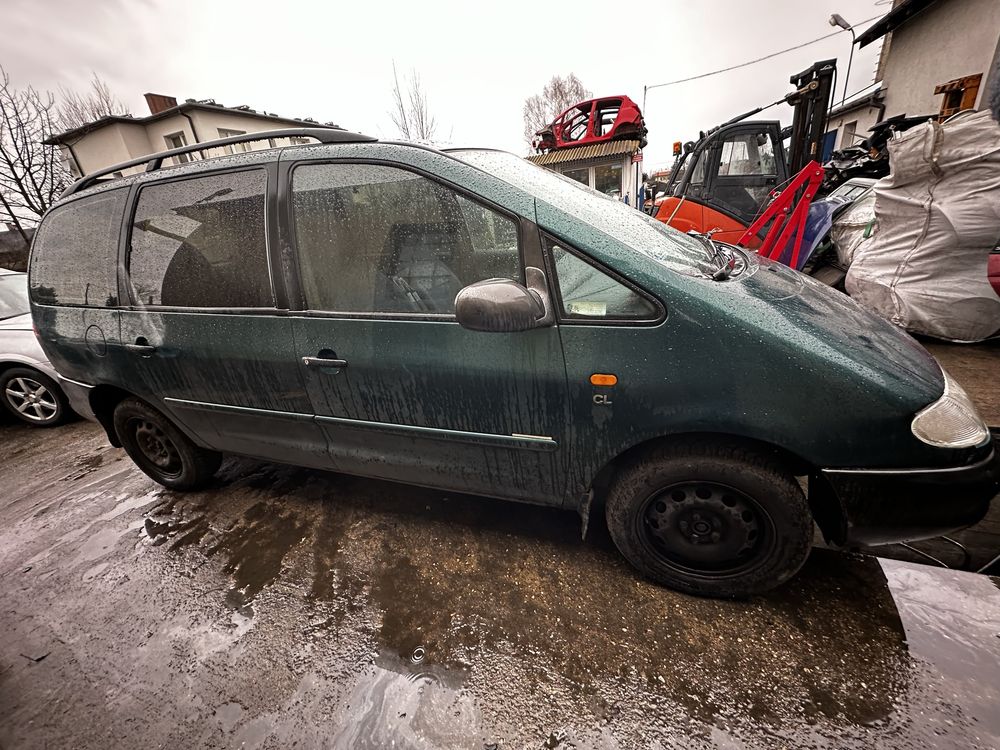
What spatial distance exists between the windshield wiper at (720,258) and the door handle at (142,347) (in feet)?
9.25

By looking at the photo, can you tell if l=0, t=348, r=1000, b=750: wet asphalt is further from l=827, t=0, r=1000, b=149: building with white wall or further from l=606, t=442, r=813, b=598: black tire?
l=827, t=0, r=1000, b=149: building with white wall

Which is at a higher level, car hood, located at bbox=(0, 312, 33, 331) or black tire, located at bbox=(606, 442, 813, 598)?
car hood, located at bbox=(0, 312, 33, 331)

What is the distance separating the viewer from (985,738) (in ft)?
4.02

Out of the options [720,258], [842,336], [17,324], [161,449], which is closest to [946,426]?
[842,336]

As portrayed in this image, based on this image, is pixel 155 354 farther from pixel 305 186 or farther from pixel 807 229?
pixel 807 229

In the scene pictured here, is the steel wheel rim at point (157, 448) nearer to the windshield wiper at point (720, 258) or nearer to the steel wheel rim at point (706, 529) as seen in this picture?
the steel wheel rim at point (706, 529)

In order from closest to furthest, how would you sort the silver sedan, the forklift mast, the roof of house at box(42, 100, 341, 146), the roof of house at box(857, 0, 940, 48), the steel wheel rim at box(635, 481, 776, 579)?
the steel wheel rim at box(635, 481, 776, 579)
the silver sedan
the forklift mast
the roof of house at box(857, 0, 940, 48)
the roof of house at box(42, 100, 341, 146)

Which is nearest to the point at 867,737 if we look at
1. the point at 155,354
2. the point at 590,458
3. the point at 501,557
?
the point at 590,458

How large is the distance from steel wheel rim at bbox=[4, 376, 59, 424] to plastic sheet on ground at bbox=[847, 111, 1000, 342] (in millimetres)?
8757

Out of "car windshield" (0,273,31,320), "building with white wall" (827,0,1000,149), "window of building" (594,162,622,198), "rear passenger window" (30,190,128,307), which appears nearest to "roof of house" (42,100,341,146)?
"window of building" (594,162,622,198)

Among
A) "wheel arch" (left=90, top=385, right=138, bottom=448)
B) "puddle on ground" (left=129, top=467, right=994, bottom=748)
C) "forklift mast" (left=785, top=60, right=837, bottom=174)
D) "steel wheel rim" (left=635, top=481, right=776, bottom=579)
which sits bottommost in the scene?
"puddle on ground" (left=129, top=467, right=994, bottom=748)

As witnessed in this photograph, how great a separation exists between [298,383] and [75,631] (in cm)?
153

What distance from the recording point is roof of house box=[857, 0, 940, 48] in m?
10.7

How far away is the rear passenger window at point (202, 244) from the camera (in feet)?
6.22
